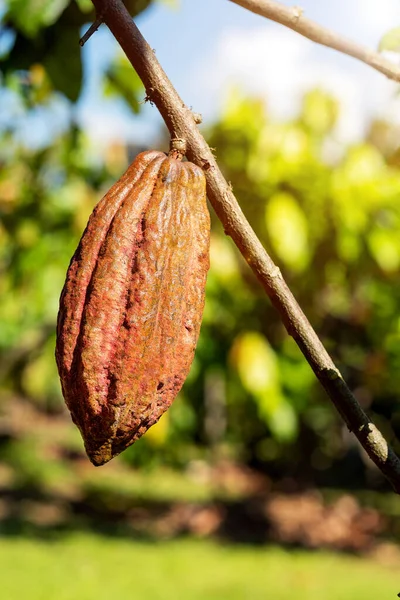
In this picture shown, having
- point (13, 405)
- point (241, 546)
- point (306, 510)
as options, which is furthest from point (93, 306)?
point (13, 405)

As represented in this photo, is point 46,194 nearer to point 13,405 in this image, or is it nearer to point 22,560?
point 22,560

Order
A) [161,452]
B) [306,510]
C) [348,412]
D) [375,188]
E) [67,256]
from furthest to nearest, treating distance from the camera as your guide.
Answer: [306,510], [161,452], [375,188], [67,256], [348,412]

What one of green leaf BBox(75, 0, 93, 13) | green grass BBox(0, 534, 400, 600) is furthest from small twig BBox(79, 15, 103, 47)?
green grass BBox(0, 534, 400, 600)

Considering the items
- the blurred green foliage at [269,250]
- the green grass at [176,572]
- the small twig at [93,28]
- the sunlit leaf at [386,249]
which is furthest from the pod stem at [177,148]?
the green grass at [176,572]

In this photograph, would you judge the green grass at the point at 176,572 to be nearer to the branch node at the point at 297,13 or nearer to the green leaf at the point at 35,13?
the green leaf at the point at 35,13

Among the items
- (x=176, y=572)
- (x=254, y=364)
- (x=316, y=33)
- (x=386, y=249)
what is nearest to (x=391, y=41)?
(x=316, y=33)

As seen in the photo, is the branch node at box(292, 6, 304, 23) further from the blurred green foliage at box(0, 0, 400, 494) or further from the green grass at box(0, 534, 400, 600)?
the green grass at box(0, 534, 400, 600)

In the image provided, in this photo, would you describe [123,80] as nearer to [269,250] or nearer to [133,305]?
[269,250]
